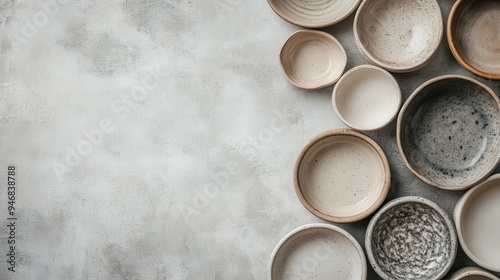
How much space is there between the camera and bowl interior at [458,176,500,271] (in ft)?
8.18

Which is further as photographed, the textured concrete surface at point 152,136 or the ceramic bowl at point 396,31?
the textured concrete surface at point 152,136

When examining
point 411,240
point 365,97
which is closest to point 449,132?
point 365,97

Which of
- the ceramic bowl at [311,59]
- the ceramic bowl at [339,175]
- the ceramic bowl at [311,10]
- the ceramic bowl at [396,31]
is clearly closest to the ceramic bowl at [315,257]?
the ceramic bowl at [339,175]

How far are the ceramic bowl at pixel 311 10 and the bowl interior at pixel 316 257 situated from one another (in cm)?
95

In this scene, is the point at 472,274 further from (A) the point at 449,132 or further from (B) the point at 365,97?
(B) the point at 365,97

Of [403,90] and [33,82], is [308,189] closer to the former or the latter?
[403,90]

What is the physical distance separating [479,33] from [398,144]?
0.60 metres

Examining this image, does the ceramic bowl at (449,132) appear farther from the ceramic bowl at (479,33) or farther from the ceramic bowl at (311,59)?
the ceramic bowl at (311,59)

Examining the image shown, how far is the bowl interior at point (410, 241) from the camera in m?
2.49

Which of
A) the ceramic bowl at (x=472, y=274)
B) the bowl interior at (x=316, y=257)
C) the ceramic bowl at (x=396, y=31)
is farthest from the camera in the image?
the bowl interior at (x=316, y=257)

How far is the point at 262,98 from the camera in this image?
8.95 ft

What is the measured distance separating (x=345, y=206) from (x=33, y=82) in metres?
1.64

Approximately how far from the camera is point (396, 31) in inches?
102

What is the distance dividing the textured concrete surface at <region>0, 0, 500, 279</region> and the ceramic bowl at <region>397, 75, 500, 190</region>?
0.12 metres
